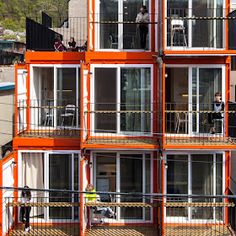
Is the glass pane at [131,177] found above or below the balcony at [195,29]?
below

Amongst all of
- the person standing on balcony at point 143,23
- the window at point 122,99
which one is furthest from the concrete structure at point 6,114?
the person standing on balcony at point 143,23

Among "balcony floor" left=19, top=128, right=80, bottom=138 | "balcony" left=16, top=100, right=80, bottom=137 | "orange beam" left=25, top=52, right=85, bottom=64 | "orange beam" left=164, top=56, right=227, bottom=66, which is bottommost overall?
"balcony floor" left=19, top=128, right=80, bottom=138

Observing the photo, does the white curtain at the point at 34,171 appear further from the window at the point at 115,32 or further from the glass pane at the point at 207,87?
the glass pane at the point at 207,87

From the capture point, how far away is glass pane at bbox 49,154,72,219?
624 inches

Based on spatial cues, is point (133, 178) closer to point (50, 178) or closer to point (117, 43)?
point (50, 178)

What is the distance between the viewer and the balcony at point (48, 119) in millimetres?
16250

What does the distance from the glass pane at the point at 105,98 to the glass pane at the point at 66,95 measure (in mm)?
968

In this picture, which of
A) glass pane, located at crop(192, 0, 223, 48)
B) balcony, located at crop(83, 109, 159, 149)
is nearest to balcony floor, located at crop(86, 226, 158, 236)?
balcony, located at crop(83, 109, 159, 149)

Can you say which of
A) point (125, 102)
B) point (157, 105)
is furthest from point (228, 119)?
point (125, 102)

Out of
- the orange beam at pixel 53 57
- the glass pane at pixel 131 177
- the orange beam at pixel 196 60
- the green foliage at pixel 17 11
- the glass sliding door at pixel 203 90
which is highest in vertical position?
the green foliage at pixel 17 11

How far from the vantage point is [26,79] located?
16.6 meters

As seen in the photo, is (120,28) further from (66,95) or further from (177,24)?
(66,95)

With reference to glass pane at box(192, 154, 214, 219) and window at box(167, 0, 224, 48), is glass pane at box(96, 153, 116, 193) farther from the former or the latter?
window at box(167, 0, 224, 48)

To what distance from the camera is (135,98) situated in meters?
16.0
